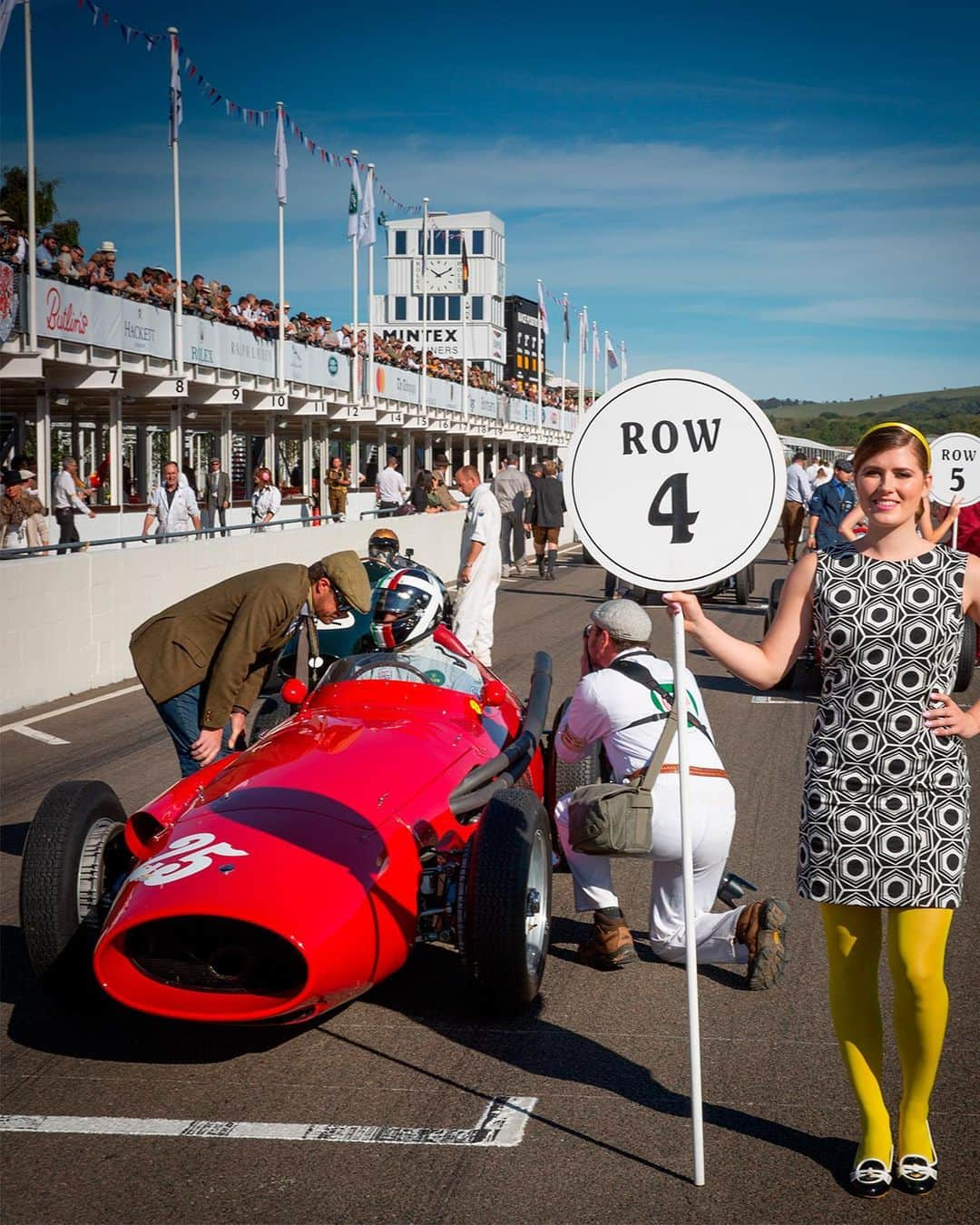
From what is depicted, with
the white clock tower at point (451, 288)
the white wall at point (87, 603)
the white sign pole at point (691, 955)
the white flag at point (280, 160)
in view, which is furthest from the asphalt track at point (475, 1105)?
the white clock tower at point (451, 288)

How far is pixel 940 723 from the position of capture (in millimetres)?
3785

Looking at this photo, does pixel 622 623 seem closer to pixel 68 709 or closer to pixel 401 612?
pixel 401 612

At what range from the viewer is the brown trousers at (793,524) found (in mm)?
25641

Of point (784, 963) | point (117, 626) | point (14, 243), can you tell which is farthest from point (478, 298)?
point (784, 963)

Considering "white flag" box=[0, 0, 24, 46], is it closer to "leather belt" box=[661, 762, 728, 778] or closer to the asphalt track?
the asphalt track

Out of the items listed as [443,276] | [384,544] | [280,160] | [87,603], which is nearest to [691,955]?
[384,544]

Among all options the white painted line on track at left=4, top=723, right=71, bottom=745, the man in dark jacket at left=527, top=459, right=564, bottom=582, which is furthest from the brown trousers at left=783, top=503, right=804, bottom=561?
the white painted line on track at left=4, top=723, right=71, bottom=745

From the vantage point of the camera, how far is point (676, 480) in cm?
425

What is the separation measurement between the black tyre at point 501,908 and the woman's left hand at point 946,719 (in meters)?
1.74

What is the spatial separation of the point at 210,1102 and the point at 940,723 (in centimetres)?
249

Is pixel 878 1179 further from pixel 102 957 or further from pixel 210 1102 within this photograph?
pixel 102 957

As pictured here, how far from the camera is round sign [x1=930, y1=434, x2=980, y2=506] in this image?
14.9m

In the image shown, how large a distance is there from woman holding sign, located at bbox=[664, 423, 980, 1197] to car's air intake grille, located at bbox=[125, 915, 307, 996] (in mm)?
1708

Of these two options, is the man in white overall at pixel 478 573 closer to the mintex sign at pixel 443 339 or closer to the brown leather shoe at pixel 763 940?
the brown leather shoe at pixel 763 940
